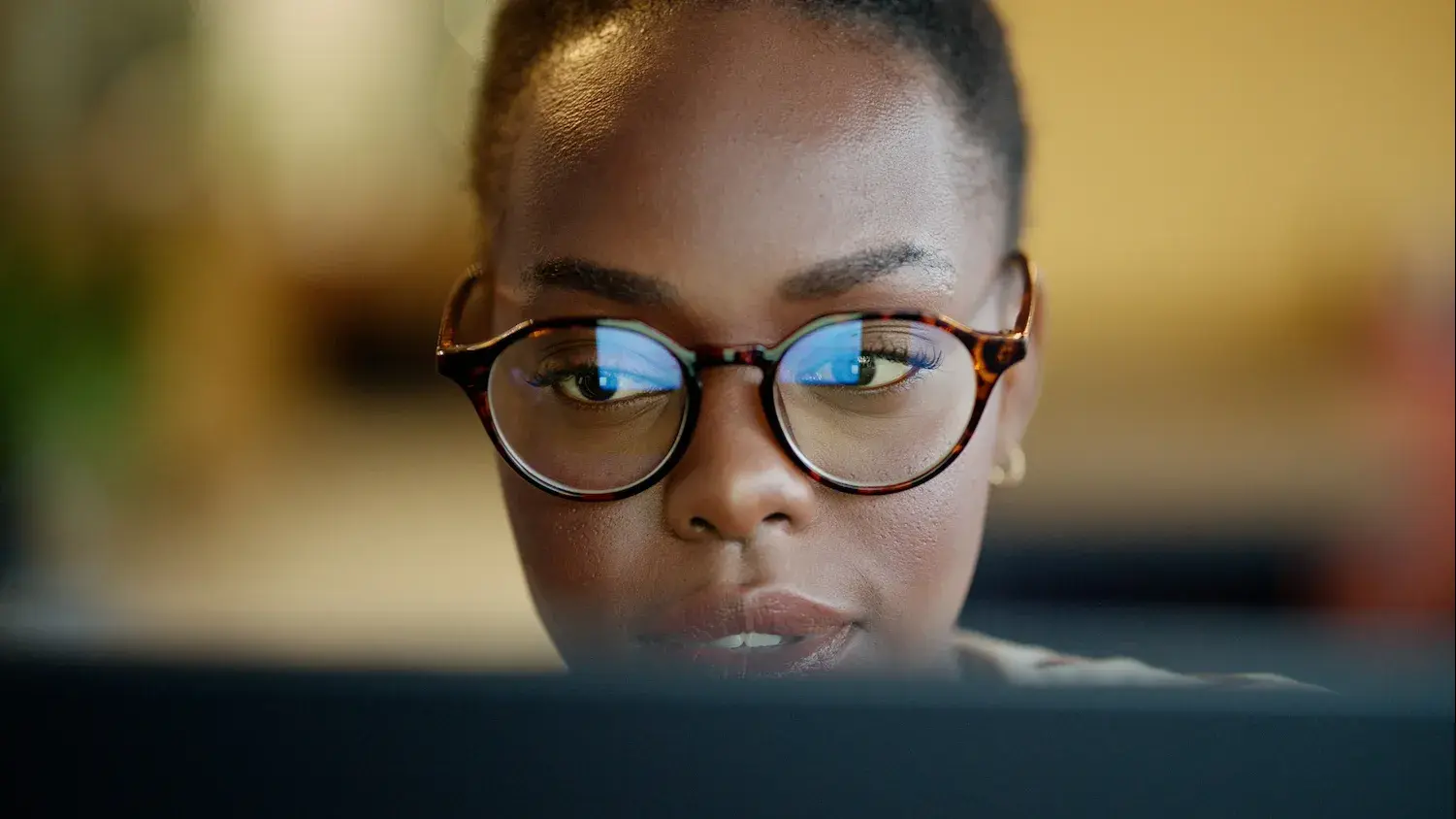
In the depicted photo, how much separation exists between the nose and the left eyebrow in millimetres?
49

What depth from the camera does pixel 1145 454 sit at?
0.81m

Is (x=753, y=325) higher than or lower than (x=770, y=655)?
higher

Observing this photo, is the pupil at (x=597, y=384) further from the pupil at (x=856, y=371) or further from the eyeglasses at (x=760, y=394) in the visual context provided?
the pupil at (x=856, y=371)

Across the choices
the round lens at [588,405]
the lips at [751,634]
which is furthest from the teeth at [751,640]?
the round lens at [588,405]

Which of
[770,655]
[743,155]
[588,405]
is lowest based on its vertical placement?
[770,655]

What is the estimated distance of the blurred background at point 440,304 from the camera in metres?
0.71

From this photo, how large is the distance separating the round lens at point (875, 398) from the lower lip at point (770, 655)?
0.31 feet

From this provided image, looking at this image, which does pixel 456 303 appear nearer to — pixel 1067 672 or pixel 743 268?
pixel 743 268

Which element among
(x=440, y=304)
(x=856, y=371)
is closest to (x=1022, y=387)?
(x=856, y=371)

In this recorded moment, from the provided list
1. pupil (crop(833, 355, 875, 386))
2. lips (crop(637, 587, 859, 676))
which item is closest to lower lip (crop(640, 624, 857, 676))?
lips (crop(637, 587, 859, 676))

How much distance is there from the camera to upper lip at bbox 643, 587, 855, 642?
60 cm

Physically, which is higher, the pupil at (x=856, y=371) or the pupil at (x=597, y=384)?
the pupil at (x=856, y=371)

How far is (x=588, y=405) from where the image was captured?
605 millimetres

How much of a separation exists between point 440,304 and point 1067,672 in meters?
0.44
